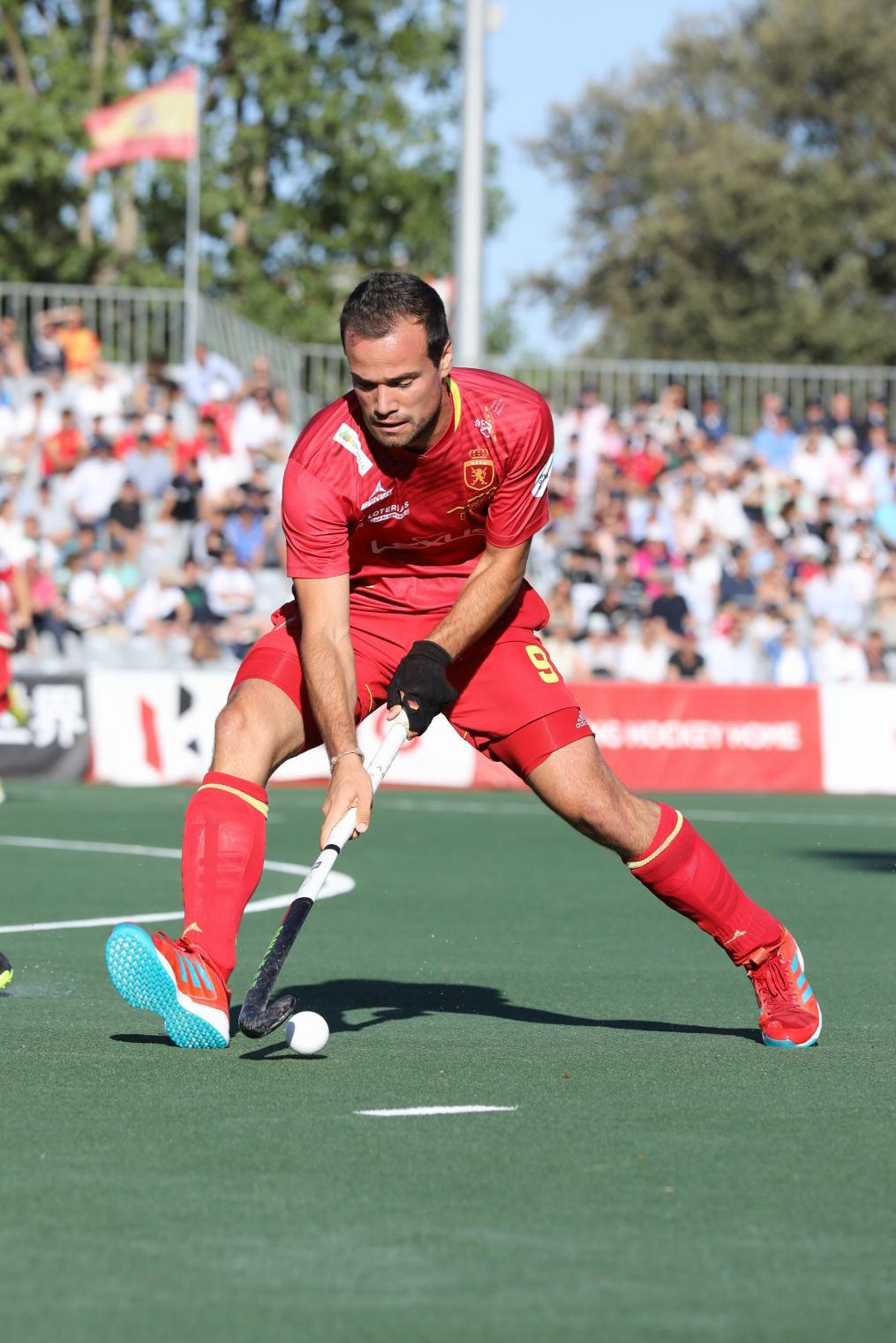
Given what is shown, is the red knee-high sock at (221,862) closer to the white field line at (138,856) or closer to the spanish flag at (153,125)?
the white field line at (138,856)

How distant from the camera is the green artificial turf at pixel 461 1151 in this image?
3.52 metres

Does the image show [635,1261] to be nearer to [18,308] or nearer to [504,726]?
[504,726]

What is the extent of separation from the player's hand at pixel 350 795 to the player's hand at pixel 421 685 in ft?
0.60

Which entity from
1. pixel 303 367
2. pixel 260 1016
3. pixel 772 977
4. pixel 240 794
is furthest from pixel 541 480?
pixel 303 367

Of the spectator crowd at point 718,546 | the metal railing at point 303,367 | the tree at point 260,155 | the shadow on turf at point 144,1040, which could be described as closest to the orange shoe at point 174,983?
the shadow on turf at point 144,1040

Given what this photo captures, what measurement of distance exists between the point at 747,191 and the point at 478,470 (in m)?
45.7

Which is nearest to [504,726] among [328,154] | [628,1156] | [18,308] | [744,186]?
[628,1156]

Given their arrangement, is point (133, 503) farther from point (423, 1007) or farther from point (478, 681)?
point (478, 681)

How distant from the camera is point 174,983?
5.59 meters

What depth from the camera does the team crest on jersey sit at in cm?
615

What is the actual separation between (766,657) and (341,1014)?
14630mm

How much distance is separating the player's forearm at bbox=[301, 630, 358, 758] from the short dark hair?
2.71ft

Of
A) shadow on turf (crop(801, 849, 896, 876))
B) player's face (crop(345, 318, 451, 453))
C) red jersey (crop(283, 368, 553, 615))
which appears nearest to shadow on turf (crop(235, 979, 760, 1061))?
red jersey (crop(283, 368, 553, 615))

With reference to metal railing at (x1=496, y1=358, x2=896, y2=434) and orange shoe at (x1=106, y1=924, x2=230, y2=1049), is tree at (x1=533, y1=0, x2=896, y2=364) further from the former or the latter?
orange shoe at (x1=106, y1=924, x2=230, y2=1049)
